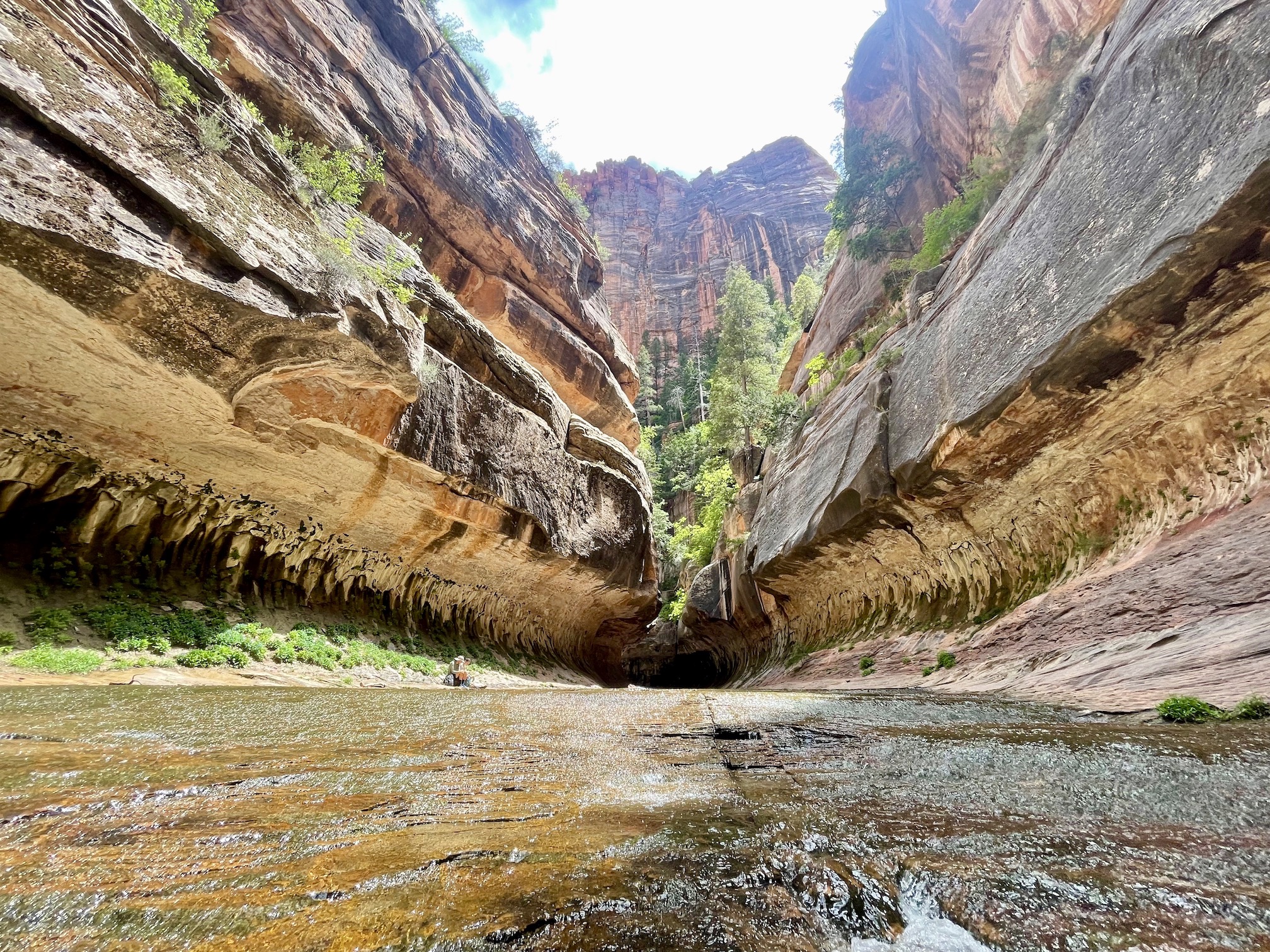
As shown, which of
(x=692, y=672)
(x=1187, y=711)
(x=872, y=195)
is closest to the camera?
(x=1187, y=711)

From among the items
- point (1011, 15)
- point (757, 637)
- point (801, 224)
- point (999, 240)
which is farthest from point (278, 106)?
point (801, 224)

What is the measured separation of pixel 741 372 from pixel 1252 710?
24672 mm

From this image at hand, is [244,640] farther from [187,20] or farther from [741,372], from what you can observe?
[741,372]

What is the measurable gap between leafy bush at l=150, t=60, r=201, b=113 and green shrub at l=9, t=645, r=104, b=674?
277 inches

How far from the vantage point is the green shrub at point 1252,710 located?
2787 millimetres

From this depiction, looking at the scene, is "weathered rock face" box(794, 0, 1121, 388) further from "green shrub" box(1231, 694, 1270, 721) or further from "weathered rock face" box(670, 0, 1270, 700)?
"green shrub" box(1231, 694, 1270, 721)

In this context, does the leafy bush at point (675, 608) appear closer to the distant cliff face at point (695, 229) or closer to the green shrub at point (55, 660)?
the green shrub at point (55, 660)

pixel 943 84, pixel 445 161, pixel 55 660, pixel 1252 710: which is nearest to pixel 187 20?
pixel 445 161

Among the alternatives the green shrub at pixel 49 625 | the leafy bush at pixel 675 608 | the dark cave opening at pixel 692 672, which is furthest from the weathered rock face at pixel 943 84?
the green shrub at pixel 49 625

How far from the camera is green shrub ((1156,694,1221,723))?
2.88 metres

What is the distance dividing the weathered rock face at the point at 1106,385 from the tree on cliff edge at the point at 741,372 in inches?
508

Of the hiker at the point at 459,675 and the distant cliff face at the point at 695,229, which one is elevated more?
the distant cliff face at the point at 695,229

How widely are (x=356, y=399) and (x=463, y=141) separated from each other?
14.6 metres

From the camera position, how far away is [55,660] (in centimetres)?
585
